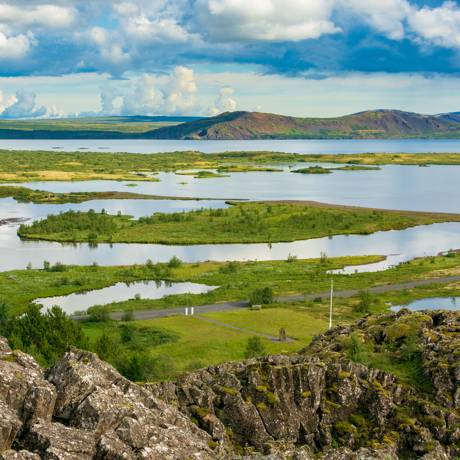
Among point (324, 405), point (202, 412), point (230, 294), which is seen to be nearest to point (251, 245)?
point (230, 294)

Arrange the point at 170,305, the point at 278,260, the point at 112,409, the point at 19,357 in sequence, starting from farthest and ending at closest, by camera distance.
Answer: the point at 278,260 → the point at 170,305 → the point at 19,357 → the point at 112,409

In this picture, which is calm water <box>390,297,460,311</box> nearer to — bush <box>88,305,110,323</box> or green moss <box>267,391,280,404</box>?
bush <box>88,305,110,323</box>

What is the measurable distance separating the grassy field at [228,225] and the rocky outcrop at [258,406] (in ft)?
253

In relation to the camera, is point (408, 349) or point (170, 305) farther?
point (170, 305)

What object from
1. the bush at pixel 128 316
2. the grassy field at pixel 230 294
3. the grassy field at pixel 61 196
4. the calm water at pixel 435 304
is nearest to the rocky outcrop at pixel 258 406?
the grassy field at pixel 230 294

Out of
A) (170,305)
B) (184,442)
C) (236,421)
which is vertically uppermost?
(184,442)

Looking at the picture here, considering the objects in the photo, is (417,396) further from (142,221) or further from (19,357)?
(142,221)

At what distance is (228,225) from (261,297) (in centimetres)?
5109

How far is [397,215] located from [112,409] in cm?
12538

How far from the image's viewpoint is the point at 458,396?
22.7m

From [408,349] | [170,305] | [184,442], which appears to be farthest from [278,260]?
[184,442]

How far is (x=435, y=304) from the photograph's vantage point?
63.7 meters

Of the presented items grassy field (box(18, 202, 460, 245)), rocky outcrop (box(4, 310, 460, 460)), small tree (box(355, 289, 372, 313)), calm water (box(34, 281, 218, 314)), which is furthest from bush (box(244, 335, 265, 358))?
grassy field (box(18, 202, 460, 245))

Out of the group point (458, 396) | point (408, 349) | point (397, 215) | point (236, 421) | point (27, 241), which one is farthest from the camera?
point (397, 215)
